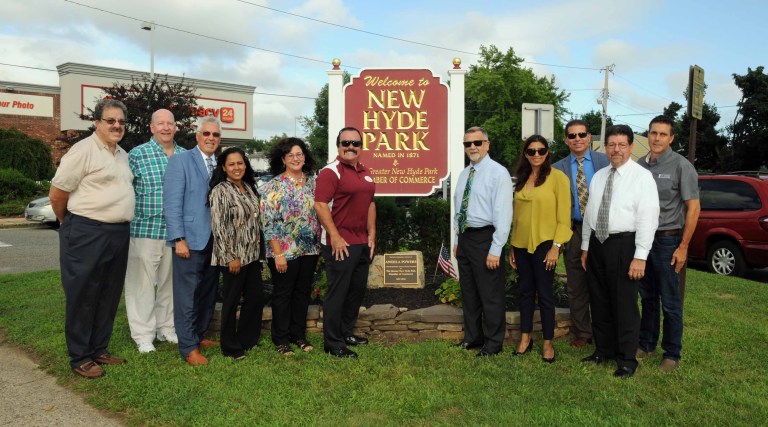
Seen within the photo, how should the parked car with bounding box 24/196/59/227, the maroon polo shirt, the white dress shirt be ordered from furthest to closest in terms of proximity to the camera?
the parked car with bounding box 24/196/59/227 < the maroon polo shirt < the white dress shirt

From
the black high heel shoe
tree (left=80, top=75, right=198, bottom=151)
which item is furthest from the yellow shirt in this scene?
tree (left=80, top=75, right=198, bottom=151)

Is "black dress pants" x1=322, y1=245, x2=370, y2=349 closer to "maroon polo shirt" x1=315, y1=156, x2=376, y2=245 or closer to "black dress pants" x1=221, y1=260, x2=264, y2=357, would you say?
"maroon polo shirt" x1=315, y1=156, x2=376, y2=245

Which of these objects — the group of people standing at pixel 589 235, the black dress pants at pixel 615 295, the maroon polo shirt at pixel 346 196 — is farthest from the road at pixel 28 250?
the black dress pants at pixel 615 295

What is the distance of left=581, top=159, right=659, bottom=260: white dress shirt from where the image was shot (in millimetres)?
3891

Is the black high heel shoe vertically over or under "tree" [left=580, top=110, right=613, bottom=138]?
under

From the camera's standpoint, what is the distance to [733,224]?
8617 millimetres

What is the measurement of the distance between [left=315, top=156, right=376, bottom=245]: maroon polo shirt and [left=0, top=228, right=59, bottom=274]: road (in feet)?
22.4

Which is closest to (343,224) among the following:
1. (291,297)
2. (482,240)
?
(291,297)

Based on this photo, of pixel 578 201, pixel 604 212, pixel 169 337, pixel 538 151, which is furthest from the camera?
pixel 169 337

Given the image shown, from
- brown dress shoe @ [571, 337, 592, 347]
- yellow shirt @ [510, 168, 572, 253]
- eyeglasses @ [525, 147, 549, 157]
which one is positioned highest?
eyeglasses @ [525, 147, 549, 157]

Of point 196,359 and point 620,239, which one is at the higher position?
point 620,239

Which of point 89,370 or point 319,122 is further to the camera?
point 319,122

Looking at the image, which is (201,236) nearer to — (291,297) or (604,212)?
(291,297)

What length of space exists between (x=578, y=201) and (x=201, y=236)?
2.99 m
